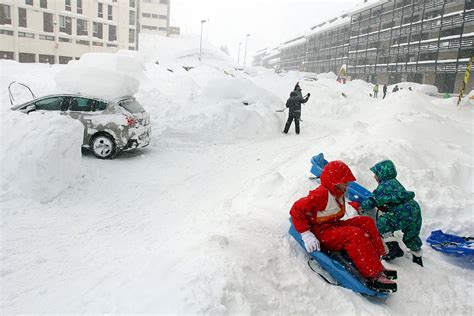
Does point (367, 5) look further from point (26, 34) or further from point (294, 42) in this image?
point (26, 34)

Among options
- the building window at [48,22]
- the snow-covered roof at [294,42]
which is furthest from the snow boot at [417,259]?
the snow-covered roof at [294,42]

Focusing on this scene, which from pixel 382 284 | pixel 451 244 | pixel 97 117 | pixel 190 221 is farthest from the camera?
pixel 97 117

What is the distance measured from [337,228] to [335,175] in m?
0.63

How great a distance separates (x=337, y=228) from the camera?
4.34 metres

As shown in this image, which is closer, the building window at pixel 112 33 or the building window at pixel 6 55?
the building window at pixel 6 55

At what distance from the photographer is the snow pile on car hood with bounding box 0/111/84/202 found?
6117 millimetres

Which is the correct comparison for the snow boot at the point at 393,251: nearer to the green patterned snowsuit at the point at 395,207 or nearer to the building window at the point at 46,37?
the green patterned snowsuit at the point at 395,207

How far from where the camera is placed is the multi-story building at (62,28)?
42.6 meters

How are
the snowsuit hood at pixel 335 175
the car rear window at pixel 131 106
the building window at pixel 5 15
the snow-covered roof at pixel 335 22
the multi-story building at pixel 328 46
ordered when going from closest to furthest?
the snowsuit hood at pixel 335 175
the car rear window at pixel 131 106
the building window at pixel 5 15
the snow-covered roof at pixel 335 22
the multi-story building at pixel 328 46

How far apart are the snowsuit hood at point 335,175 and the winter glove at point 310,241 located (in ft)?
1.97

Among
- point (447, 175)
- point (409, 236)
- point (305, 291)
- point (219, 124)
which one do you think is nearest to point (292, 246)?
point (305, 291)

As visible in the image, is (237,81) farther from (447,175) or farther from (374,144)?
(447,175)

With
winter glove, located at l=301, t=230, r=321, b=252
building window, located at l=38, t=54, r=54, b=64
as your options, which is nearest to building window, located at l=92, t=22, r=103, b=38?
building window, located at l=38, t=54, r=54, b=64

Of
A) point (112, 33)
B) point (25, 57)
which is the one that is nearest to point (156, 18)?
point (112, 33)
